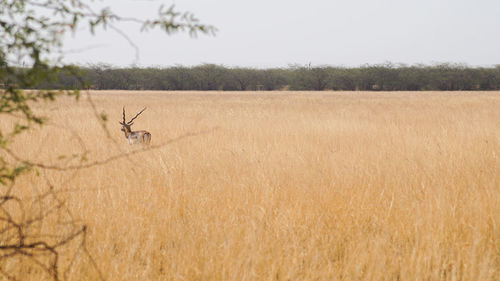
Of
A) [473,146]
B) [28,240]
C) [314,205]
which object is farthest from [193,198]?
[473,146]

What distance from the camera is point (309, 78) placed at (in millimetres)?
43312

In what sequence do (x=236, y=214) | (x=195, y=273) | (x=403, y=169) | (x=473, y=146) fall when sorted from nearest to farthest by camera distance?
1. (x=195, y=273)
2. (x=236, y=214)
3. (x=403, y=169)
4. (x=473, y=146)

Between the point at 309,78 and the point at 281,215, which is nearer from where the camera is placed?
the point at 281,215

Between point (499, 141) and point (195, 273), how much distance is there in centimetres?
588

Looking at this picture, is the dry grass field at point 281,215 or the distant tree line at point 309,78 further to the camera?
the distant tree line at point 309,78

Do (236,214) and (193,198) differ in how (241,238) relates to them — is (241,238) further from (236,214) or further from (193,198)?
(193,198)

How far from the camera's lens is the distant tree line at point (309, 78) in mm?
40906

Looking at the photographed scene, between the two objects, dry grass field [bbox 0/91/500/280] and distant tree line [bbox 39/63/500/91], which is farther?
distant tree line [bbox 39/63/500/91]

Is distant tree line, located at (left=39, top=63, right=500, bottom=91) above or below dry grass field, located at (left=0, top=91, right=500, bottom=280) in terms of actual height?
above

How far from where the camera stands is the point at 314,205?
3260 millimetres

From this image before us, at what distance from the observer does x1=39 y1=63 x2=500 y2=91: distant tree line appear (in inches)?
1610

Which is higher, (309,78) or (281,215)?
(309,78)

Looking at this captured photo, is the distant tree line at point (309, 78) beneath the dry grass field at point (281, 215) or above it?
above

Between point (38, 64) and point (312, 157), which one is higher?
point (38, 64)
